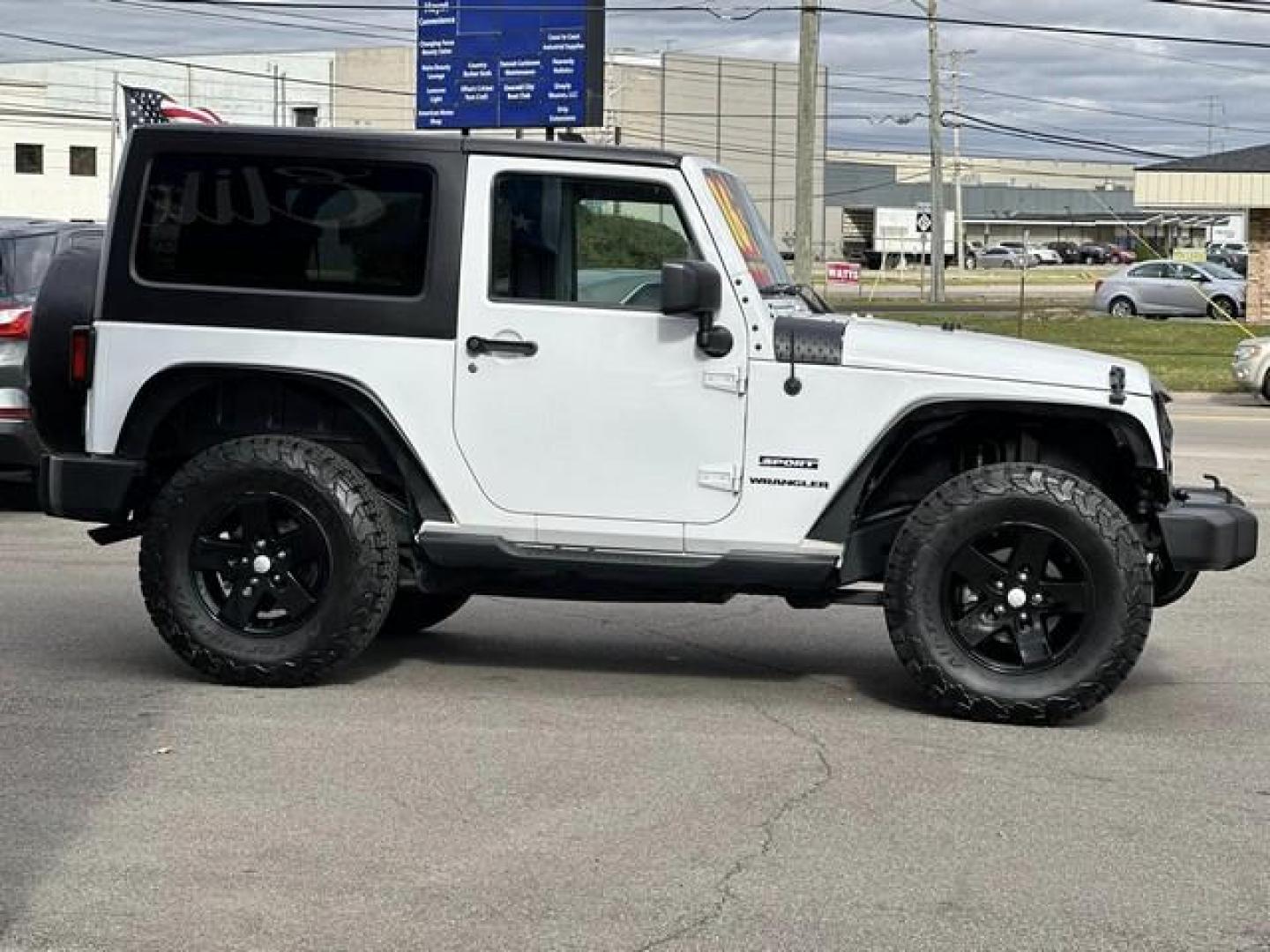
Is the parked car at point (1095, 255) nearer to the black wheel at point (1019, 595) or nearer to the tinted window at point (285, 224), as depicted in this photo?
the black wheel at point (1019, 595)

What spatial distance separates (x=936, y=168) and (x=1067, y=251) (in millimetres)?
80448

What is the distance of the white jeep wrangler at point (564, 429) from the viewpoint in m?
7.41

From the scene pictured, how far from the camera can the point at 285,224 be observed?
7738 mm

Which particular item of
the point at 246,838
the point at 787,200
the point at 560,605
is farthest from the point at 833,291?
the point at 246,838

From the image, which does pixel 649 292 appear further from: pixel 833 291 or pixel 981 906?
pixel 833 291

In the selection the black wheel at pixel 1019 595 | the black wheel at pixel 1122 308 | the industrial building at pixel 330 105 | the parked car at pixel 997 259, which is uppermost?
the industrial building at pixel 330 105

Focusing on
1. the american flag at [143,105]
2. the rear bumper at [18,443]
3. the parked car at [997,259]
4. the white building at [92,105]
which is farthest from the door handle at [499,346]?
the parked car at [997,259]

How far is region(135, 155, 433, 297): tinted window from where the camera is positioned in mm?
7652

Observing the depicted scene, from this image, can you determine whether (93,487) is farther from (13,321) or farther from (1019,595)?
(13,321)

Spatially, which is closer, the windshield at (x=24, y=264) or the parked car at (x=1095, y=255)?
the windshield at (x=24, y=264)

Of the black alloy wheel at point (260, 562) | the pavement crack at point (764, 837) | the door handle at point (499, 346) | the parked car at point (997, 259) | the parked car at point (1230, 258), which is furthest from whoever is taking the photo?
the parked car at point (997, 259)

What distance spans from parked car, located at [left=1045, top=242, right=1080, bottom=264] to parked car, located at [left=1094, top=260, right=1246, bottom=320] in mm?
78643

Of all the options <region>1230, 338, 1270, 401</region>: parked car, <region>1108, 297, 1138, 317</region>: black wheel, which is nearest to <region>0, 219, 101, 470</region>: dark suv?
<region>1230, 338, 1270, 401</region>: parked car

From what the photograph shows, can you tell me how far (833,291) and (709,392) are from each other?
61.7 m
